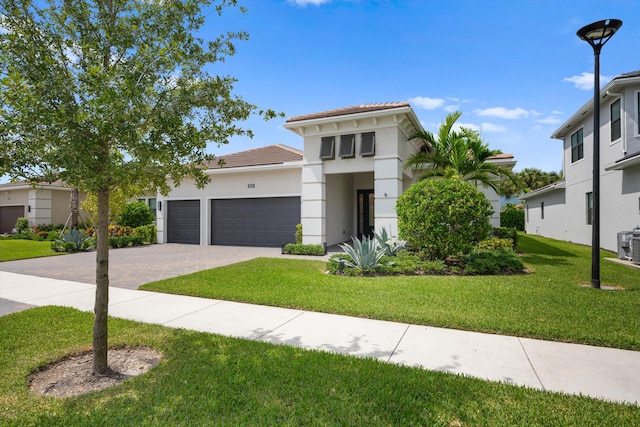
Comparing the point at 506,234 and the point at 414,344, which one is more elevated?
the point at 506,234

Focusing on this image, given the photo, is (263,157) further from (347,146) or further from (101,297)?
(101,297)

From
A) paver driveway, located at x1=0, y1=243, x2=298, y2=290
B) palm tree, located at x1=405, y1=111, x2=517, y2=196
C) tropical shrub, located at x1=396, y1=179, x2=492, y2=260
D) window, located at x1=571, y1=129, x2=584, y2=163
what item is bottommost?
paver driveway, located at x1=0, y1=243, x2=298, y2=290

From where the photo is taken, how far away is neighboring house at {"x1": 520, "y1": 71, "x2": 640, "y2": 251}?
11914 millimetres

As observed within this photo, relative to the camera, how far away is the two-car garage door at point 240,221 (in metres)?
15.7

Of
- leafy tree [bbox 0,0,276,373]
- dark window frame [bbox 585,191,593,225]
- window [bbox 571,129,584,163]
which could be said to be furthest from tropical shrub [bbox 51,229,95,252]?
window [bbox 571,129,584,163]

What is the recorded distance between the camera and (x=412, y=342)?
4277 mm

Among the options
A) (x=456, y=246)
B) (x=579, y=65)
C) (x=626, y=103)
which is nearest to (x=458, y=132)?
(x=579, y=65)

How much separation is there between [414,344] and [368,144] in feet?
30.8

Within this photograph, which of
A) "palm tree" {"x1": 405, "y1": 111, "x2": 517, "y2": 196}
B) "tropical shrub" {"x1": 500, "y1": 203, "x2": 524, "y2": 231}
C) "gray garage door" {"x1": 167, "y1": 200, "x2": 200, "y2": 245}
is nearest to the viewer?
"palm tree" {"x1": 405, "y1": 111, "x2": 517, "y2": 196}

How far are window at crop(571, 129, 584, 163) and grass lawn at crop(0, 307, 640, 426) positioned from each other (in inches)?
687

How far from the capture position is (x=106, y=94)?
2.77 m

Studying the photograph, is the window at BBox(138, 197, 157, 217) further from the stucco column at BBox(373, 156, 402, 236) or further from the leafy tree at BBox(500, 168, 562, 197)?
the leafy tree at BBox(500, 168, 562, 197)

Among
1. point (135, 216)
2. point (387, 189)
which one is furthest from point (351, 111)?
point (135, 216)

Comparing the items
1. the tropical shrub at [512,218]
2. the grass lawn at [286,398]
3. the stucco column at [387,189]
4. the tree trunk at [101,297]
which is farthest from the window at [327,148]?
the tropical shrub at [512,218]
